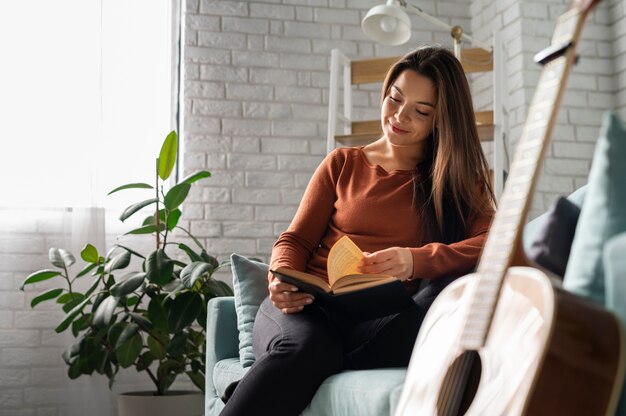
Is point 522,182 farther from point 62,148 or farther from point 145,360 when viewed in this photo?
point 62,148

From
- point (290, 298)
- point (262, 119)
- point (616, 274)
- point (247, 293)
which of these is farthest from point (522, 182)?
point (262, 119)

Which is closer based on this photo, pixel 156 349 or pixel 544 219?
pixel 544 219

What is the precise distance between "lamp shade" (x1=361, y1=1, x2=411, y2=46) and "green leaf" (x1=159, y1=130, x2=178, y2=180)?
86cm

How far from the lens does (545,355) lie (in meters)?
0.80

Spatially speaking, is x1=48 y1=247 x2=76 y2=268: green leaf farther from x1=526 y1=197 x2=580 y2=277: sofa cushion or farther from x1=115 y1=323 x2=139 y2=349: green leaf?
x1=526 y1=197 x2=580 y2=277: sofa cushion

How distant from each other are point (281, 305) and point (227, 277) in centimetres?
191

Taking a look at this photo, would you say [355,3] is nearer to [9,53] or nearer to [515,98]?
[515,98]

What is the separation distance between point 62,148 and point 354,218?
1983 millimetres

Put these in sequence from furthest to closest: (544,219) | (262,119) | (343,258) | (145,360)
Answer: (262,119) < (145,360) < (343,258) < (544,219)

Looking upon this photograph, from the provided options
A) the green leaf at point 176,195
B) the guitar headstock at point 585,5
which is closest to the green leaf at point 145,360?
the green leaf at point 176,195

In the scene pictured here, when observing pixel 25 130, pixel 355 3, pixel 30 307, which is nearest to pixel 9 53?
pixel 25 130

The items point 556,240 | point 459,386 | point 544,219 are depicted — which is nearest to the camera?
point 459,386

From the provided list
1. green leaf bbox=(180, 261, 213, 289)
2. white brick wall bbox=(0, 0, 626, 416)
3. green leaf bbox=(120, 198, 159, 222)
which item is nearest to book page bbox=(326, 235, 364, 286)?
green leaf bbox=(180, 261, 213, 289)

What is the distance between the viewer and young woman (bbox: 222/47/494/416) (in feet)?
5.51
